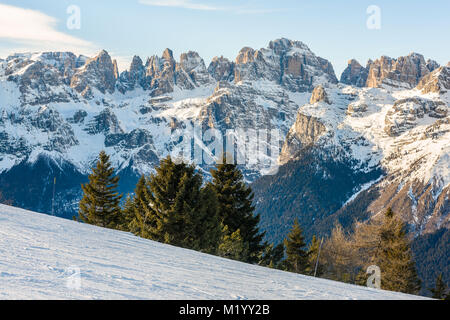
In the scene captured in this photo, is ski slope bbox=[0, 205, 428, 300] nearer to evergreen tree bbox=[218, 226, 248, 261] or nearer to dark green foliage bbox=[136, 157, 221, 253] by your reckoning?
dark green foliage bbox=[136, 157, 221, 253]

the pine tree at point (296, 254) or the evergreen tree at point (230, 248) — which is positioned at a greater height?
the evergreen tree at point (230, 248)

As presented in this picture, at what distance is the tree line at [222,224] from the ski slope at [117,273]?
32.2 ft

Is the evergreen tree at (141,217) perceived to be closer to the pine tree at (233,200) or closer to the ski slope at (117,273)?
the pine tree at (233,200)

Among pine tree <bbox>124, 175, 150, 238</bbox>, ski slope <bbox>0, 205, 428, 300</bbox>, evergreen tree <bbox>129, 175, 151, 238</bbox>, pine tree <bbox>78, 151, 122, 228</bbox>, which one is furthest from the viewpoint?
pine tree <bbox>78, 151, 122, 228</bbox>

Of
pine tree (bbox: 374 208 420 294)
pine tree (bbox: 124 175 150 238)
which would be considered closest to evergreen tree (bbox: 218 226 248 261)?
pine tree (bbox: 124 175 150 238)

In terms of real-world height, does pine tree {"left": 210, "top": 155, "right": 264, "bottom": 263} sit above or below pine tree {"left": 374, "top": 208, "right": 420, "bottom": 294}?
above

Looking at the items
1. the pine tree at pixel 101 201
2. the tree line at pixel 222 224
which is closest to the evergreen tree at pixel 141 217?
the tree line at pixel 222 224

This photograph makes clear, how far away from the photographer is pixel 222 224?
121ft

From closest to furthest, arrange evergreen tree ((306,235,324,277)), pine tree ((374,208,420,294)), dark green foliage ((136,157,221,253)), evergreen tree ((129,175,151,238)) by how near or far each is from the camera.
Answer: dark green foliage ((136,157,221,253))
evergreen tree ((129,175,151,238))
pine tree ((374,208,420,294))
evergreen tree ((306,235,324,277))

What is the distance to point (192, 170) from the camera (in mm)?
34438

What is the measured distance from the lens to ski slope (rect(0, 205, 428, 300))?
9.28m

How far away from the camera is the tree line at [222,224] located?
3188 centimetres
